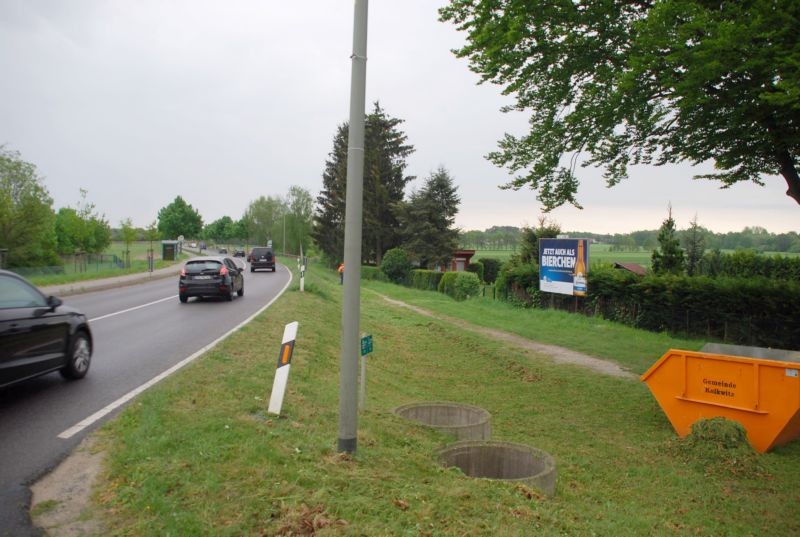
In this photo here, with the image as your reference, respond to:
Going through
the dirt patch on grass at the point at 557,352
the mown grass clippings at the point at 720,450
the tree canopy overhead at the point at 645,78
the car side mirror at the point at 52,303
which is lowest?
the dirt patch on grass at the point at 557,352

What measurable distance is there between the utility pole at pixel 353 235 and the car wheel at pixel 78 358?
184 inches

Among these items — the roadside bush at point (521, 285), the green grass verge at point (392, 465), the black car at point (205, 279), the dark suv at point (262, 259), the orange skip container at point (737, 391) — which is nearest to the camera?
the green grass verge at point (392, 465)

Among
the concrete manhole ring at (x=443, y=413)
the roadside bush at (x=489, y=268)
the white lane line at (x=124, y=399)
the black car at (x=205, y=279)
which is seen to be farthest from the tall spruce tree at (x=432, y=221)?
the concrete manhole ring at (x=443, y=413)

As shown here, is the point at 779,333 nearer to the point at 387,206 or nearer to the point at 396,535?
the point at 396,535

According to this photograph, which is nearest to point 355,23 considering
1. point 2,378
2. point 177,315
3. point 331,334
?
point 2,378

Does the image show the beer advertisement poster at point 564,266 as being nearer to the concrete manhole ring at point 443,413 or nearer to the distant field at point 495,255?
the concrete manhole ring at point 443,413

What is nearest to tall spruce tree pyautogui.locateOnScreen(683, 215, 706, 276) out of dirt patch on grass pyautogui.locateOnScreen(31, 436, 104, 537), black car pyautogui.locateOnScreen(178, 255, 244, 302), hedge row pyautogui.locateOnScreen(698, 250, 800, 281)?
hedge row pyautogui.locateOnScreen(698, 250, 800, 281)

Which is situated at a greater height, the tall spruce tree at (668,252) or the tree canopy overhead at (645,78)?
the tree canopy overhead at (645,78)

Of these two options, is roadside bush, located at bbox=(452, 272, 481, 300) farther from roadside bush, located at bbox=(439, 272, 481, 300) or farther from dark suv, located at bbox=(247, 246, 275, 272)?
dark suv, located at bbox=(247, 246, 275, 272)

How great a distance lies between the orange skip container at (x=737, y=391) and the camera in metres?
7.60

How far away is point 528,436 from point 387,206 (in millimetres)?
45629

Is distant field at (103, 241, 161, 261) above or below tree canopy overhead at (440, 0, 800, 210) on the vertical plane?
below

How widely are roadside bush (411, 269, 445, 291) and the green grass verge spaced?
2736cm

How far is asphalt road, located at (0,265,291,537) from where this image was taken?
471 cm
